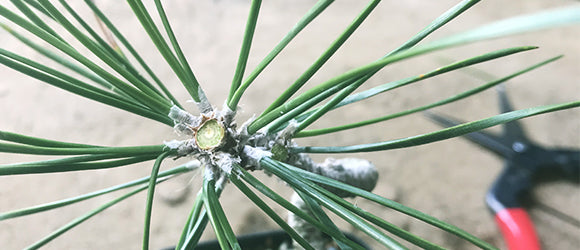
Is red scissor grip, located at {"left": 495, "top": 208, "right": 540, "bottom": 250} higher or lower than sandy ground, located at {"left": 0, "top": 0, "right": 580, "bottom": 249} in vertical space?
lower

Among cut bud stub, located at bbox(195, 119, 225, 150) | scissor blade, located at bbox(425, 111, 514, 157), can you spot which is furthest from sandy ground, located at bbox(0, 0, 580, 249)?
cut bud stub, located at bbox(195, 119, 225, 150)

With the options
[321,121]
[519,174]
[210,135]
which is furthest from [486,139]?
[210,135]

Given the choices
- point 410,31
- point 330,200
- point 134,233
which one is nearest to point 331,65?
point 410,31

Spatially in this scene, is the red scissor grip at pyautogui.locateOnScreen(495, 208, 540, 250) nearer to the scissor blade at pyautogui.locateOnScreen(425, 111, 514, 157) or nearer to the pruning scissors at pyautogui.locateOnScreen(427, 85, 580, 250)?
the pruning scissors at pyautogui.locateOnScreen(427, 85, 580, 250)

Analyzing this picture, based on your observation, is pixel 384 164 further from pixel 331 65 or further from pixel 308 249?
pixel 308 249

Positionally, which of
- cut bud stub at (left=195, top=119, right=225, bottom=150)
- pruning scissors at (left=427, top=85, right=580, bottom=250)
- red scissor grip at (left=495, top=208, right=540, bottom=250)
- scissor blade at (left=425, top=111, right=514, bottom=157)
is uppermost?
cut bud stub at (left=195, top=119, right=225, bottom=150)

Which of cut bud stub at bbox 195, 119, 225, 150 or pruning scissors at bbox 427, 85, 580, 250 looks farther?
pruning scissors at bbox 427, 85, 580, 250

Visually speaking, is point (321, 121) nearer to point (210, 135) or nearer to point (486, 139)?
point (486, 139)
